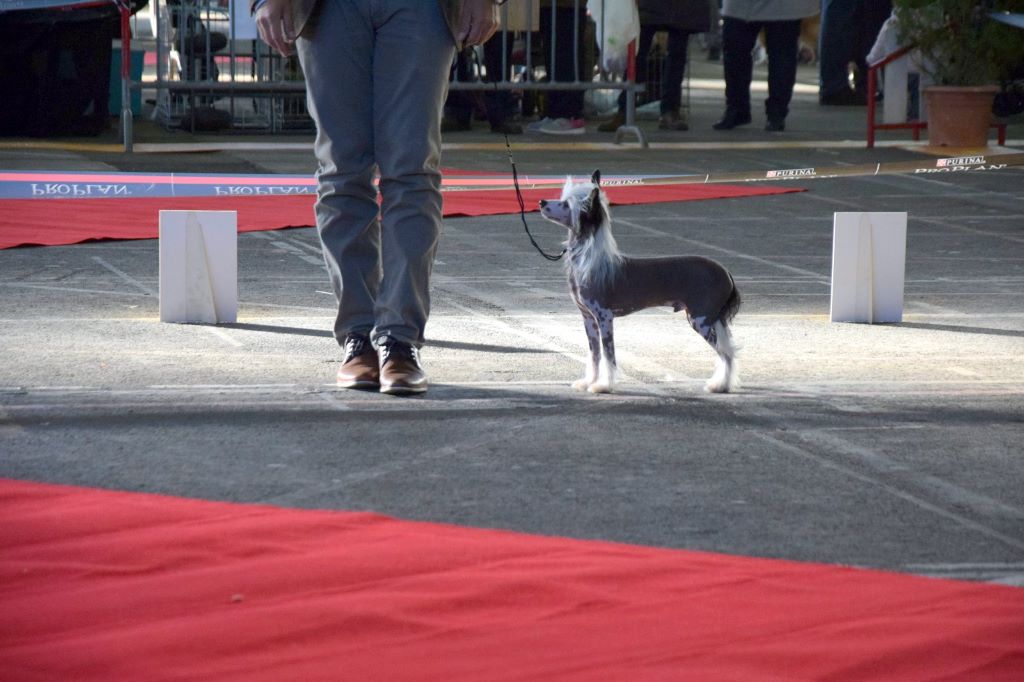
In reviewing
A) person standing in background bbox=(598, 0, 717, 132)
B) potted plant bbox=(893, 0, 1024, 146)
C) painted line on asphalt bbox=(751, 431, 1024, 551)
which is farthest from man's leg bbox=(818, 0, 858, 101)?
painted line on asphalt bbox=(751, 431, 1024, 551)

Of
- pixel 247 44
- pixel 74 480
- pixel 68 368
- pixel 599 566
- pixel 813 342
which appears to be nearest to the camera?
pixel 599 566

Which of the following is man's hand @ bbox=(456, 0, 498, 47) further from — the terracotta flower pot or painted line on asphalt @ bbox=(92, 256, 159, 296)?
the terracotta flower pot

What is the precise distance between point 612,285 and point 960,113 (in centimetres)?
990

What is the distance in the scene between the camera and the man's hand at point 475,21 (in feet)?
15.9

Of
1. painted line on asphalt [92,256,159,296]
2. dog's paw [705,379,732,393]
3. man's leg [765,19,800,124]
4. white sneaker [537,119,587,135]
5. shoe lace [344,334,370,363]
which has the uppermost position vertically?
man's leg [765,19,800,124]

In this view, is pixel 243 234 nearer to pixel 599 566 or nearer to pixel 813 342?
pixel 813 342

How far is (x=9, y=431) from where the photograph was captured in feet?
13.8

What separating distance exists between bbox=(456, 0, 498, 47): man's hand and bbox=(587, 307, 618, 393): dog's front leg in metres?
0.90

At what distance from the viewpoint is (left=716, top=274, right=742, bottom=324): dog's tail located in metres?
4.84

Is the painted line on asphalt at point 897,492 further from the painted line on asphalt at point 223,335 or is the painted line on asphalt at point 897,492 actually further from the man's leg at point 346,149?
the painted line on asphalt at point 223,335

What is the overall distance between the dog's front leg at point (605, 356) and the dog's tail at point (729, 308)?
33 cm

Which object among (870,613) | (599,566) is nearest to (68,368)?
(599,566)

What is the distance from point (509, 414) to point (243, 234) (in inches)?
171

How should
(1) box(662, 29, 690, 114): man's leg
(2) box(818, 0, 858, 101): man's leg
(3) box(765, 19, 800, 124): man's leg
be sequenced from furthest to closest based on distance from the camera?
(2) box(818, 0, 858, 101): man's leg < (1) box(662, 29, 690, 114): man's leg < (3) box(765, 19, 800, 124): man's leg
